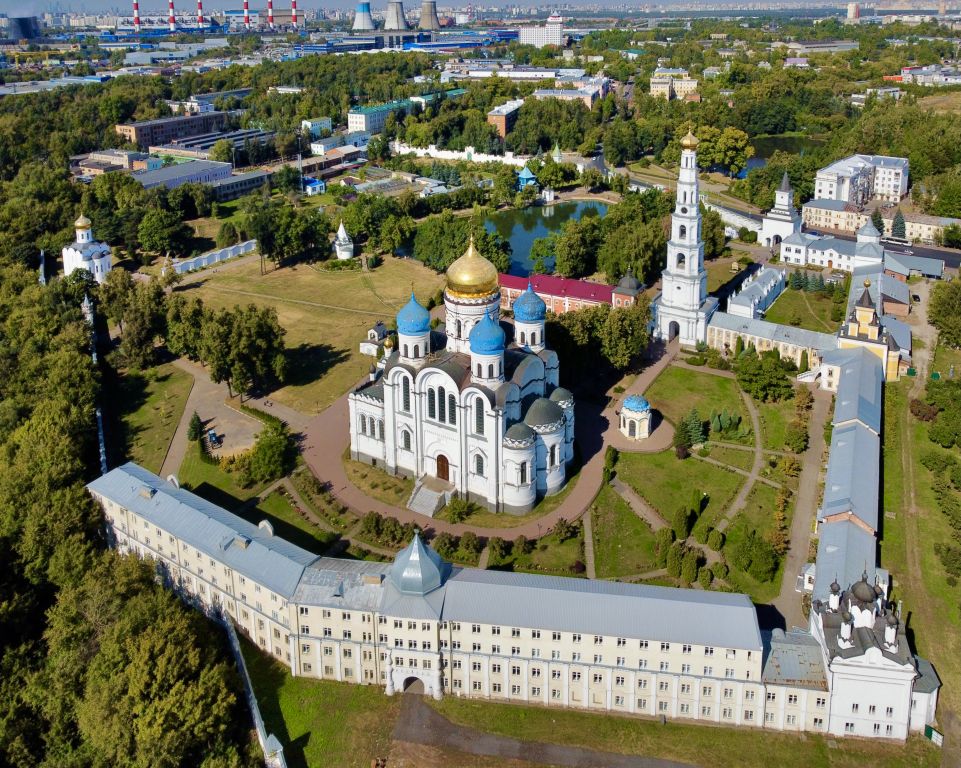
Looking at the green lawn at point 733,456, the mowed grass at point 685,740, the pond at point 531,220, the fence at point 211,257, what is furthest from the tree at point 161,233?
the mowed grass at point 685,740

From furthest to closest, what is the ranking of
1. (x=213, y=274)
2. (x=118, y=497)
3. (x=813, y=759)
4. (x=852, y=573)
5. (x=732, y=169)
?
(x=732, y=169)
(x=213, y=274)
(x=118, y=497)
(x=852, y=573)
(x=813, y=759)

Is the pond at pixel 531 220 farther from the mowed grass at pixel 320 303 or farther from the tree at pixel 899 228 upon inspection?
the tree at pixel 899 228

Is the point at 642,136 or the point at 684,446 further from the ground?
the point at 642,136

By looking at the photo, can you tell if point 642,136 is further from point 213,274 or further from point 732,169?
point 213,274

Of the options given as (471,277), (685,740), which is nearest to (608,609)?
(685,740)

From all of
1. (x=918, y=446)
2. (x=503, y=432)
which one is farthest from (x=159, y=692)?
(x=918, y=446)

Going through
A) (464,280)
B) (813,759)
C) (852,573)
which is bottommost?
(813,759)

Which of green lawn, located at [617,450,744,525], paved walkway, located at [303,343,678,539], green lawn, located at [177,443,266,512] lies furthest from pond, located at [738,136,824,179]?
green lawn, located at [177,443,266,512]

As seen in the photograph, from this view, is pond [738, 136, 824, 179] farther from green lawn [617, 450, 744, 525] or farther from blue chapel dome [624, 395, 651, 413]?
green lawn [617, 450, 744, 525]
